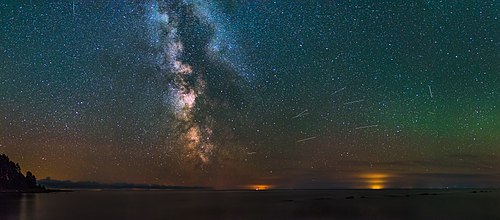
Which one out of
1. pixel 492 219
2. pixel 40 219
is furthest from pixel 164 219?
pixel 492 219

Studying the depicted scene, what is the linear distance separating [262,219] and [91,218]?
2565 centimetres

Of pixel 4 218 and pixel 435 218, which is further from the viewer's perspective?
pixel 435 218

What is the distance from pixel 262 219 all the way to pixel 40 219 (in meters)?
33.7

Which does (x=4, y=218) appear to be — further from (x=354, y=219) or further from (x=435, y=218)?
(x=435, y=218)

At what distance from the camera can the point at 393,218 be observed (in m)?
67.8

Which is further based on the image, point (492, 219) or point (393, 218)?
point (393, 218)

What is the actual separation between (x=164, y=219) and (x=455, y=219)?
147ft

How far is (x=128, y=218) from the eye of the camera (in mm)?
63875

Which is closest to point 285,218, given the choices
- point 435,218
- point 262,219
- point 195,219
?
point 262,219

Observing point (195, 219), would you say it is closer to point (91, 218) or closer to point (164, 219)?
point (164, 219)

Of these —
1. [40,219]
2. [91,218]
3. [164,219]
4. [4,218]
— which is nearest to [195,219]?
[164,219]

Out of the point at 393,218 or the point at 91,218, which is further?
the point at 393,218

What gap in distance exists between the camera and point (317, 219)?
64125 millimetres

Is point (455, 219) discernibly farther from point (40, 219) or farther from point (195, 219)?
point (40, 219)
